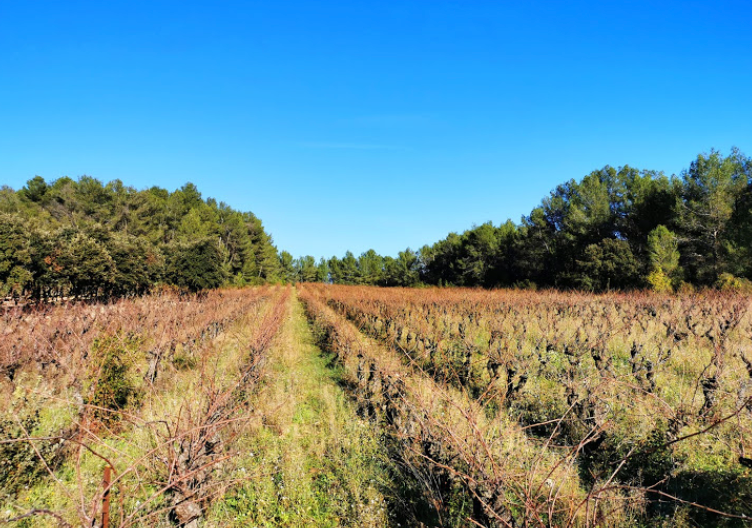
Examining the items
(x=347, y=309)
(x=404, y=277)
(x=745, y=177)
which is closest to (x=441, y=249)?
(x=404, y=277)

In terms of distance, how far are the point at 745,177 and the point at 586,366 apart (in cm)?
2863

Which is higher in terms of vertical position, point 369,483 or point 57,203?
point 57,203

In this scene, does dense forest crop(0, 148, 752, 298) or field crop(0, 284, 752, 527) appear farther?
dense forest crop(0, 148, 752, 298)

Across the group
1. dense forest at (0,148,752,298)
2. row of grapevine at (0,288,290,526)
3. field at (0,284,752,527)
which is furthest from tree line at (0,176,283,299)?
row of grapevine at (0,288,290,526)

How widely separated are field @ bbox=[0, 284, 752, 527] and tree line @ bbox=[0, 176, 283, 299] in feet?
24.2

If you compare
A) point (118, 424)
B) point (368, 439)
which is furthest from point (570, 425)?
point (118, 424)

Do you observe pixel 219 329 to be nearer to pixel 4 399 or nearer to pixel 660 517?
pixel 4 399

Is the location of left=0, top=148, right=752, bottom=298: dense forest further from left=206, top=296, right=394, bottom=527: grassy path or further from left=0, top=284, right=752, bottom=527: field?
left=206, top=296, right=394, bottom=527: grassy path

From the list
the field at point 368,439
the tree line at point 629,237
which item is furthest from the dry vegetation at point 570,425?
the tree line at point 629,237

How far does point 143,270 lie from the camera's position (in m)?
23.5

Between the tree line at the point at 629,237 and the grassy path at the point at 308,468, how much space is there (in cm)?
2613

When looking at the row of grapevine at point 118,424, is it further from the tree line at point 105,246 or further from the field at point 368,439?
the tree line at point 105,246

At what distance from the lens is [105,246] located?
20031 mm

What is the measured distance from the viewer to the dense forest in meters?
18.2
